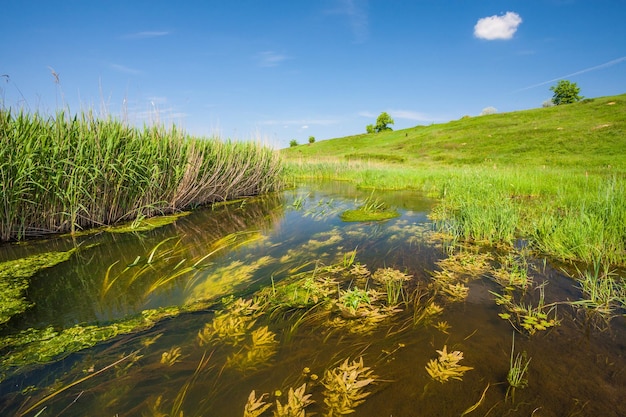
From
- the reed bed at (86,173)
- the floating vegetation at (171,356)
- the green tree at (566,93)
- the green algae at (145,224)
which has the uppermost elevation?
the green tree at (566,93)

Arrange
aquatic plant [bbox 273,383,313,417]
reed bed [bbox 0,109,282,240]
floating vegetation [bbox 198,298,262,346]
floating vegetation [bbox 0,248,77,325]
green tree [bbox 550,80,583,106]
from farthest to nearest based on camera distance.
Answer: green tree [bbox 550,80,583,106] → reed bed [bbox 0,109,282,240] → floating vegetation [bbox 0,248,77,325] → floating vegetation [bbox 198,298,262,346] → aquatic plant [bbox 273,383,313,417]

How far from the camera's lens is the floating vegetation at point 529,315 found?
2.08 meters

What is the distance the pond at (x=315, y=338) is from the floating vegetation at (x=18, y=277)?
0.32 ft

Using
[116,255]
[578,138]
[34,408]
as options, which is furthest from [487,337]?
[578,138]

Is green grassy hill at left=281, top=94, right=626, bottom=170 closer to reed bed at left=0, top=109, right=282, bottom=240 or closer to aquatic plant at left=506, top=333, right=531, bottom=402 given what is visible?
reed bed at left=0, top=109, right=282, bottom=240

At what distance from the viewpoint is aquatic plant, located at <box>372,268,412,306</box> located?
250cm

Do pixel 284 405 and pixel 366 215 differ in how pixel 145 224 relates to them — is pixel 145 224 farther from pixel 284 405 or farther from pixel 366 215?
pixel 284 405

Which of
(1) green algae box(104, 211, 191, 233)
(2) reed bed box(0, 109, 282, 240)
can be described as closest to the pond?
(2) reed bed box(0, 109, 282, 240)

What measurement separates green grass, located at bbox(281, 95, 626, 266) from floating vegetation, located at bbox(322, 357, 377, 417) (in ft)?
9.93

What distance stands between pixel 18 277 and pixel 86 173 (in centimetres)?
218

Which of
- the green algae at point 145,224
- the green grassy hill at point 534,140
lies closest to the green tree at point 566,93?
the green grassy hill at point 534,140

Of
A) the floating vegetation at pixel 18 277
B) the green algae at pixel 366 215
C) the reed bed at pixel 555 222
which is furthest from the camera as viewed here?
the green algae at pixel 366 215

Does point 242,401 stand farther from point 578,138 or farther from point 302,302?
point 578,138

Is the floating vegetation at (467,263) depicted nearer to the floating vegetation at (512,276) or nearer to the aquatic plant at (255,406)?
the floating vegetation at (512,276)
